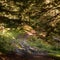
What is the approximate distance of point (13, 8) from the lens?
15250 mm

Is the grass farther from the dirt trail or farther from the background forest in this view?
the dirt trail

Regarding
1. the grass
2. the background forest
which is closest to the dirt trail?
the grass

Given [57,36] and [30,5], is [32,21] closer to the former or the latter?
[30,5]

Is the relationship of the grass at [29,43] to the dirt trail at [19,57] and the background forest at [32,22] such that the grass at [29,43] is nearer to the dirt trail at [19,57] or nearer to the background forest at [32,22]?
the background forest at [32,22]

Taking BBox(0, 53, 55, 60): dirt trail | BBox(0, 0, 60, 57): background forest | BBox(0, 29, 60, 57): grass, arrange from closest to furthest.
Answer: BBox(0, 53, 55, 60): dirt trail → BBox(0, 29, 60, 57): grass → BBox(0, 0, 60, 57): background forest

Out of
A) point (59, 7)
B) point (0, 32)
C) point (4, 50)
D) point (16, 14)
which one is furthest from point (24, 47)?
point (59, 7)

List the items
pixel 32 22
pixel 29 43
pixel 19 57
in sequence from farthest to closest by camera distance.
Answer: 1. pixel 32 22
2. pixel 29 43
3. pixel 19 57

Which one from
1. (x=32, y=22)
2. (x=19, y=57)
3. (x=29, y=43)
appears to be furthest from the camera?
(x=32, y=22)

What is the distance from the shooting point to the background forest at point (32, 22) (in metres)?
12.8

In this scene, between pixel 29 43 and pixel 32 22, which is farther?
pixel 32 22

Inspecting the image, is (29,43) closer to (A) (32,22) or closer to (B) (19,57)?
(B) (19,57)

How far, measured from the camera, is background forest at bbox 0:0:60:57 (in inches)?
504

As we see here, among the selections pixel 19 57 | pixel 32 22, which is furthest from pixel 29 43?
pixel 32 22

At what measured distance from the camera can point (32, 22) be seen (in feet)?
48.9
